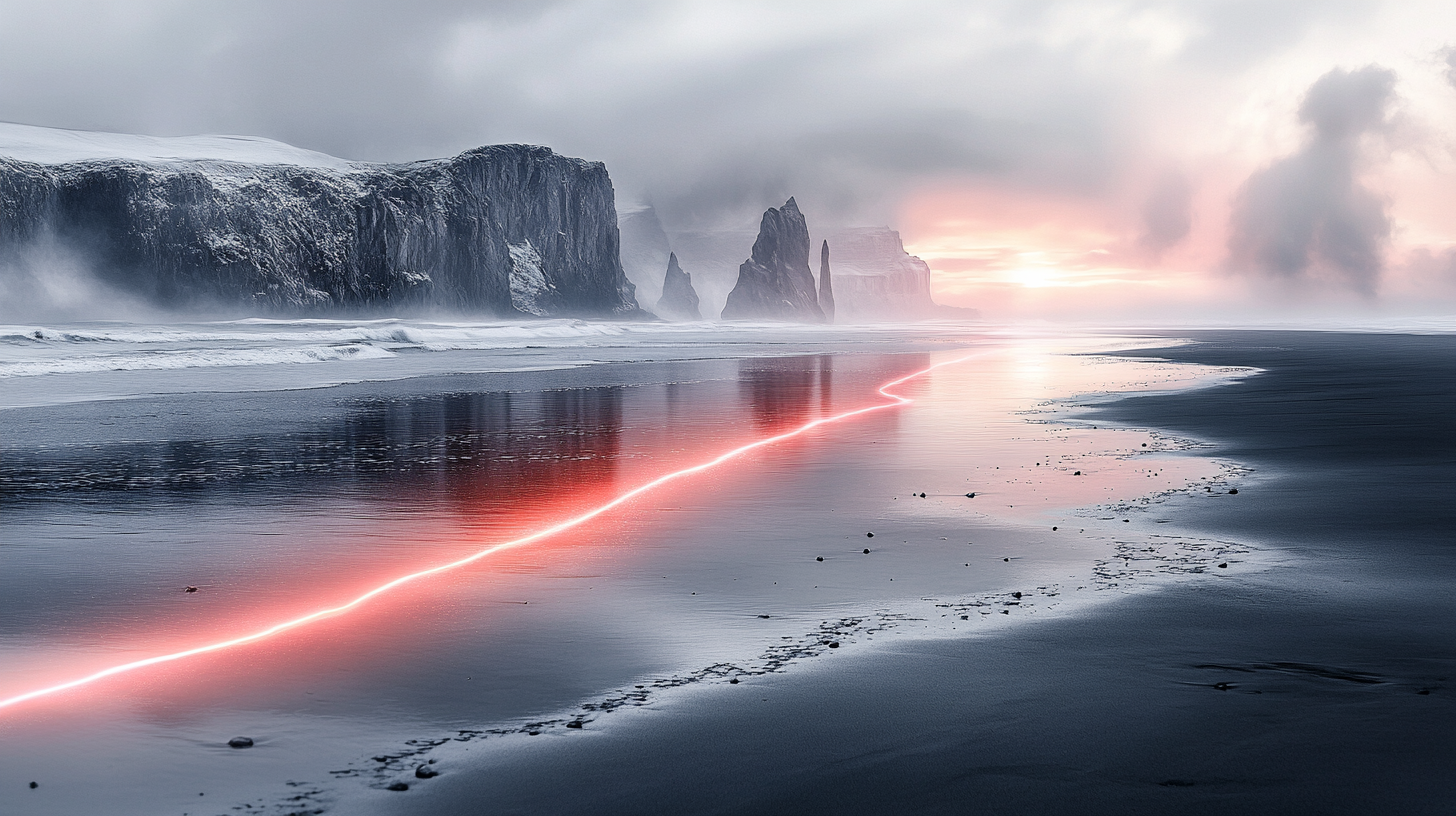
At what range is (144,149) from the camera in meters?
153

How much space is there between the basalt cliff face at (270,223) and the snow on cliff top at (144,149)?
0.42 metres

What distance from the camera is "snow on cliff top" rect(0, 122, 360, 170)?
13725 centimetres

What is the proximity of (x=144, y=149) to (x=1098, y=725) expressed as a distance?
175 metres

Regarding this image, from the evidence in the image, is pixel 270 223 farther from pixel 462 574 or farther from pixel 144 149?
pixel 462 574

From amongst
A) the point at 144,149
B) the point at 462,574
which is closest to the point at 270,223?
the point at 144,149

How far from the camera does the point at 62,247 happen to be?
125 metres

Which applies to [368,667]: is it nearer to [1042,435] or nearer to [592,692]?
[592,692]

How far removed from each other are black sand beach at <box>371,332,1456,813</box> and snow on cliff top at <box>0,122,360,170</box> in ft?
496

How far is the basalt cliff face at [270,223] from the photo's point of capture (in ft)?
420

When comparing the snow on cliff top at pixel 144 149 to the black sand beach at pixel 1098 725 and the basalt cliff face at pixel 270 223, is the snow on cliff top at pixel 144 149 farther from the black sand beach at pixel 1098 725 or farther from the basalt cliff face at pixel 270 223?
the black sand beach at pixel 1098 725

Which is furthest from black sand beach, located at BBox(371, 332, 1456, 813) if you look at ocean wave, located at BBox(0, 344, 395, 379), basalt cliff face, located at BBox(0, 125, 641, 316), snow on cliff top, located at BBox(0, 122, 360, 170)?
snow on cliff top, located at BBox(0, 122, 360, 170)

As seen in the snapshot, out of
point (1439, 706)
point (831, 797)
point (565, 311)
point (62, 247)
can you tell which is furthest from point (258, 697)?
point (565, 311)

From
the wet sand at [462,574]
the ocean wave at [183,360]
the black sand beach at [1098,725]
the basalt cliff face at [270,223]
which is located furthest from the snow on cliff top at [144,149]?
the black sand beach at [1098,725]

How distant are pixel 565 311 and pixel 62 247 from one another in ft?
272
